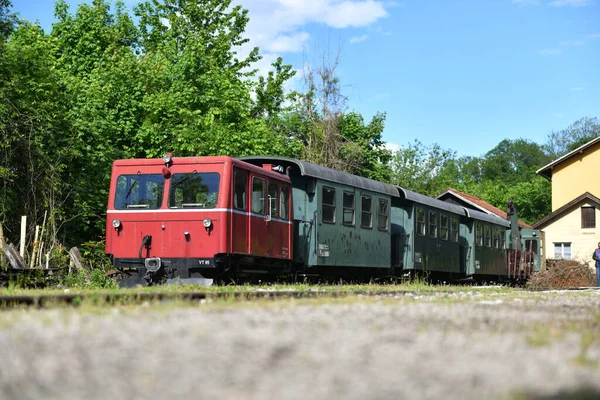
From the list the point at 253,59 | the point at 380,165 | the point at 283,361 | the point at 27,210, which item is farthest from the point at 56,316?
the point at 380,165

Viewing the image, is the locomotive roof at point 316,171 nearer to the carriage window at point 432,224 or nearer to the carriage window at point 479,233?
the carriage window at point 432,224

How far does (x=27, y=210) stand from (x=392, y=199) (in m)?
9.73

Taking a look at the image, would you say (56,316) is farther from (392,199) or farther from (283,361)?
(392,199)

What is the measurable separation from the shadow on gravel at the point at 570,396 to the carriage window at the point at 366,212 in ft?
55.4

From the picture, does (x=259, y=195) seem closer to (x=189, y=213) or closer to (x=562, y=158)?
(x=189, y=213)

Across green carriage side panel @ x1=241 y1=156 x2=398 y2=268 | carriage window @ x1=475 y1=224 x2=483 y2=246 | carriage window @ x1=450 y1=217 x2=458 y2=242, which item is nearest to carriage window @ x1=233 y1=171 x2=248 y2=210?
green carriage side panel @ x1=241 y1=156 x2=398 y2=268

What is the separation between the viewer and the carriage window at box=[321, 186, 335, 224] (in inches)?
732

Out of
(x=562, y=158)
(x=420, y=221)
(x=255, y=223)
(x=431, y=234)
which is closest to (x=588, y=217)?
(x=562, y=158)

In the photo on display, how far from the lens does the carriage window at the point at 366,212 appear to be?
20.3 metres

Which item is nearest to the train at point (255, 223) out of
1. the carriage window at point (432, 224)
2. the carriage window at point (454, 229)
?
the carriage window at point (432, 224)

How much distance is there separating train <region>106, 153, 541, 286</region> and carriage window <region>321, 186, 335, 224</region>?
2cm

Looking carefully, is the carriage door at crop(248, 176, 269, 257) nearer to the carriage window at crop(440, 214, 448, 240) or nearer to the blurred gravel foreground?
the blurred gravel foreground

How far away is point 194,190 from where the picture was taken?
614 inches

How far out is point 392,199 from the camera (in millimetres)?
23266
